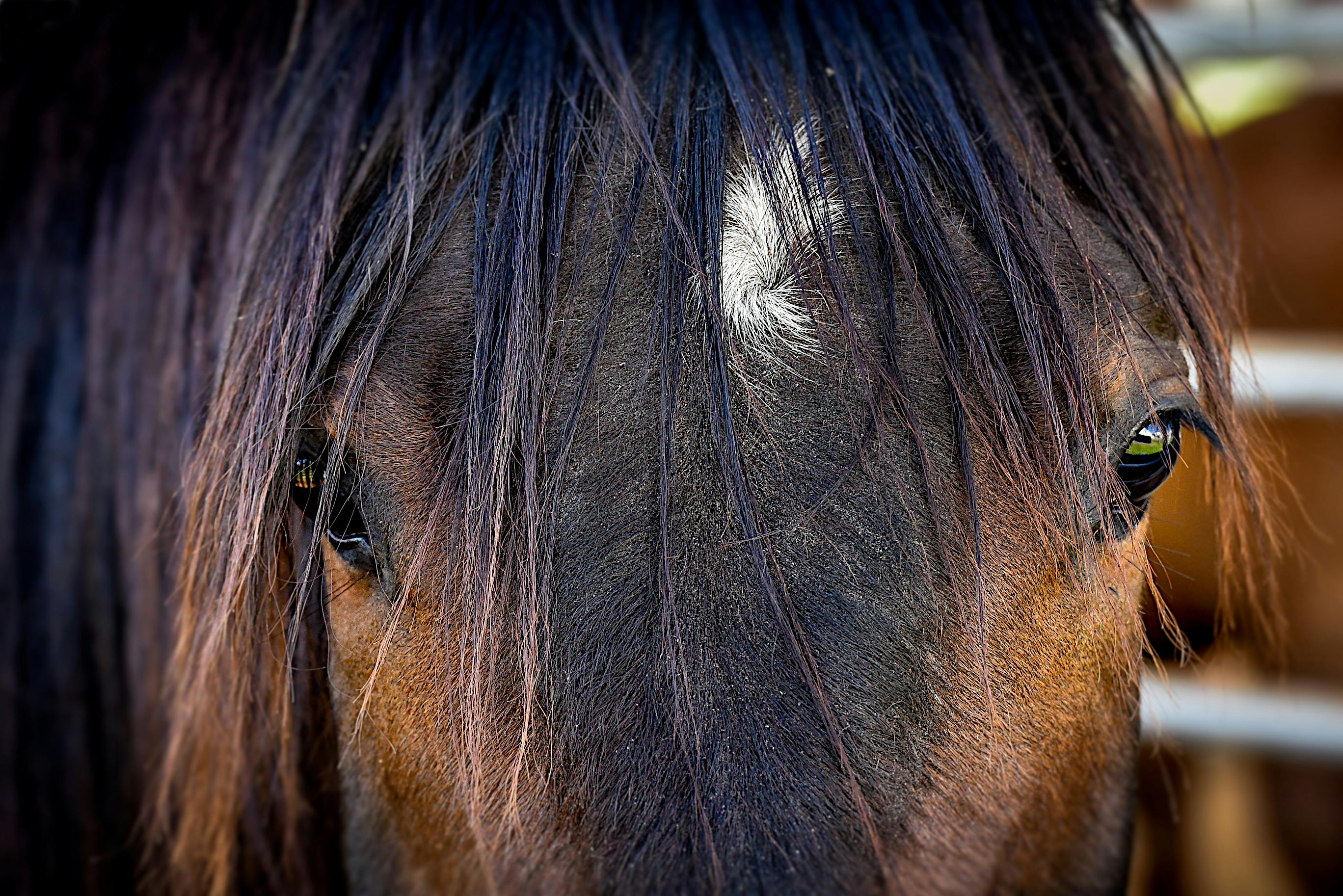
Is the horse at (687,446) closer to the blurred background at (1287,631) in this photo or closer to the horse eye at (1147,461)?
the horse eye at (1147,461)

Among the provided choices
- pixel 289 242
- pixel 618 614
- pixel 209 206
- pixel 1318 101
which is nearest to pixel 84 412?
pixel 209 206

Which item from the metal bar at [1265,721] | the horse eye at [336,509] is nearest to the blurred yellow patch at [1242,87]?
the metal bar at [1265,721]

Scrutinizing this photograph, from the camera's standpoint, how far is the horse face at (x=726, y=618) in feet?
1.74

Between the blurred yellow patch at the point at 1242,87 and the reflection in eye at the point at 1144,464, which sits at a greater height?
the blurred yellow patch at the point at 1242,87

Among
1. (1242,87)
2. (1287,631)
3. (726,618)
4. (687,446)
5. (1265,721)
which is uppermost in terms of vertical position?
(1242,87)

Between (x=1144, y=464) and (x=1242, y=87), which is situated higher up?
(x=1242, y=87)

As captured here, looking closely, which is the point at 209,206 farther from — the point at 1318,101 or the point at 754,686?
the point at 1318,101

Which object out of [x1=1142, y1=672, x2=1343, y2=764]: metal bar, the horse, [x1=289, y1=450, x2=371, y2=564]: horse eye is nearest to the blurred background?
[x1=1142, y1=672, x2=1343, y2=764]: metal bar

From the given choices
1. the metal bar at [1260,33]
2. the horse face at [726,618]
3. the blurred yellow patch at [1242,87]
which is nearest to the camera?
the horse face at [726,618]

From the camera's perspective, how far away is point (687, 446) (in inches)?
22.0

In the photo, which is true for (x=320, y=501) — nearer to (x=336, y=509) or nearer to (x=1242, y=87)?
(x=336, y=509)

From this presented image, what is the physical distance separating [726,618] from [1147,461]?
1.14 feet

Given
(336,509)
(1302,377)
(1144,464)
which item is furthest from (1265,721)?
(336,509)

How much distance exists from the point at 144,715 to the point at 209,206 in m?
0.48
